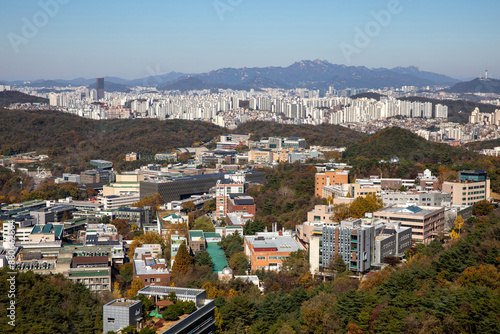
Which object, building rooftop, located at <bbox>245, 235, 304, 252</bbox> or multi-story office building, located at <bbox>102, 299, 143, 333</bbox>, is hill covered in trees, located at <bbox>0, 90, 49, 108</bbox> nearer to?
building rooftop, located at <bbox>245, 235, 304, 252</bbox>

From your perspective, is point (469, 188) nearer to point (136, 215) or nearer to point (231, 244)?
point (231, 244)

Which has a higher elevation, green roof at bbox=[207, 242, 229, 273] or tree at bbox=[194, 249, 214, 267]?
tree at bbox=[194, 249, 214, 267]

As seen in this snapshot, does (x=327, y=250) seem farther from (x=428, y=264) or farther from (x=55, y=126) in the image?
(x=55, y=126)

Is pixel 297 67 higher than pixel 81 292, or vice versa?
pixel 297 67

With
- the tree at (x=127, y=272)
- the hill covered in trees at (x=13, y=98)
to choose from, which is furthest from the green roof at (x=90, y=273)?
the hill covered in trees at (x=13, y=98)

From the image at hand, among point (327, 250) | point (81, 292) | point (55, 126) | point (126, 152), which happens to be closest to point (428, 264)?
point (327, 250)

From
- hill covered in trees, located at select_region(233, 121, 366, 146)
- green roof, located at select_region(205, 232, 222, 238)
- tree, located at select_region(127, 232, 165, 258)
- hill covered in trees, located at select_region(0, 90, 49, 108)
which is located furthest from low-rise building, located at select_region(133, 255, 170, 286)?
hill covered in trees, located at select_region(0, 90, 49, 108)

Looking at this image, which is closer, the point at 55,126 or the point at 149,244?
the point at 149,244

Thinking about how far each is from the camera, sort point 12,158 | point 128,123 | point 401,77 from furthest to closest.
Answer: point 401,77 → point 128,123 → point 12,158
